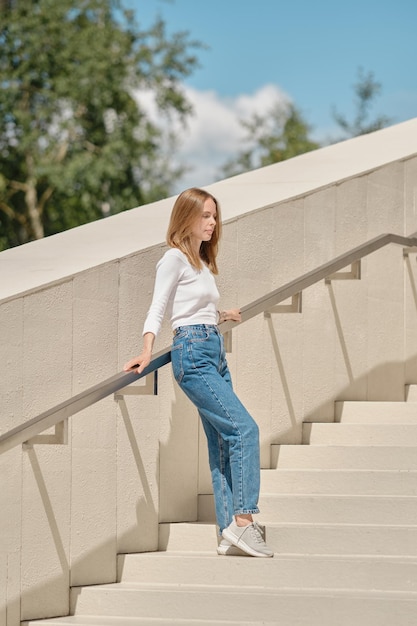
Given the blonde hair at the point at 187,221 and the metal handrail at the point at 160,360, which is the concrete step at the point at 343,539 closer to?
the metal handrail at the point at 160,360

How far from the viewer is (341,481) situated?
20.5 feet

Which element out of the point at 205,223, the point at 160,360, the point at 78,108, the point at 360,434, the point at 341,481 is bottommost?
the point at 341,481

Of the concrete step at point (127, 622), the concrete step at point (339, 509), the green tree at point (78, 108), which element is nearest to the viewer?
the concrete step at point (127, 622)

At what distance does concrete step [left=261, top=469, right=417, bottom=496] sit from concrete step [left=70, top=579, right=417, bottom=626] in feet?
2.95

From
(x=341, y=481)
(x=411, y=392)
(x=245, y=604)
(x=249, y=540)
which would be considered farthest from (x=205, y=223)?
(x=411, y=392)

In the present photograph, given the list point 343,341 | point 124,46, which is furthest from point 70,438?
Result: point 124,46

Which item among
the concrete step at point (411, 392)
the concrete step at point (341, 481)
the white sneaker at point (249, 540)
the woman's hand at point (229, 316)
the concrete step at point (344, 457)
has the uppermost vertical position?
the woman's hand at point (229, 316)

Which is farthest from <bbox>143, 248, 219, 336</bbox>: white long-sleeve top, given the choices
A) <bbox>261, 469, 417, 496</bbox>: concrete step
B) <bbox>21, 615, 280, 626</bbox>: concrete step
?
<bbox>21, 615, 280, 626</bbox>: concrete step

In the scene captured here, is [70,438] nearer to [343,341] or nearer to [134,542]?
[134,542]

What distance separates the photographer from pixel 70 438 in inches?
220

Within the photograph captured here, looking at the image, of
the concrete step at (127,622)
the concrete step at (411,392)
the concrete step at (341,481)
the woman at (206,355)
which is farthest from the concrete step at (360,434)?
the concrete step at (127,622)

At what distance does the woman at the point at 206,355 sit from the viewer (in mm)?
5547

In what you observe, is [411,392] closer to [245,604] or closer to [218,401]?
[218,401]

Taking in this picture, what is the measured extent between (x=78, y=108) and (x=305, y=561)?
78.5 ft
